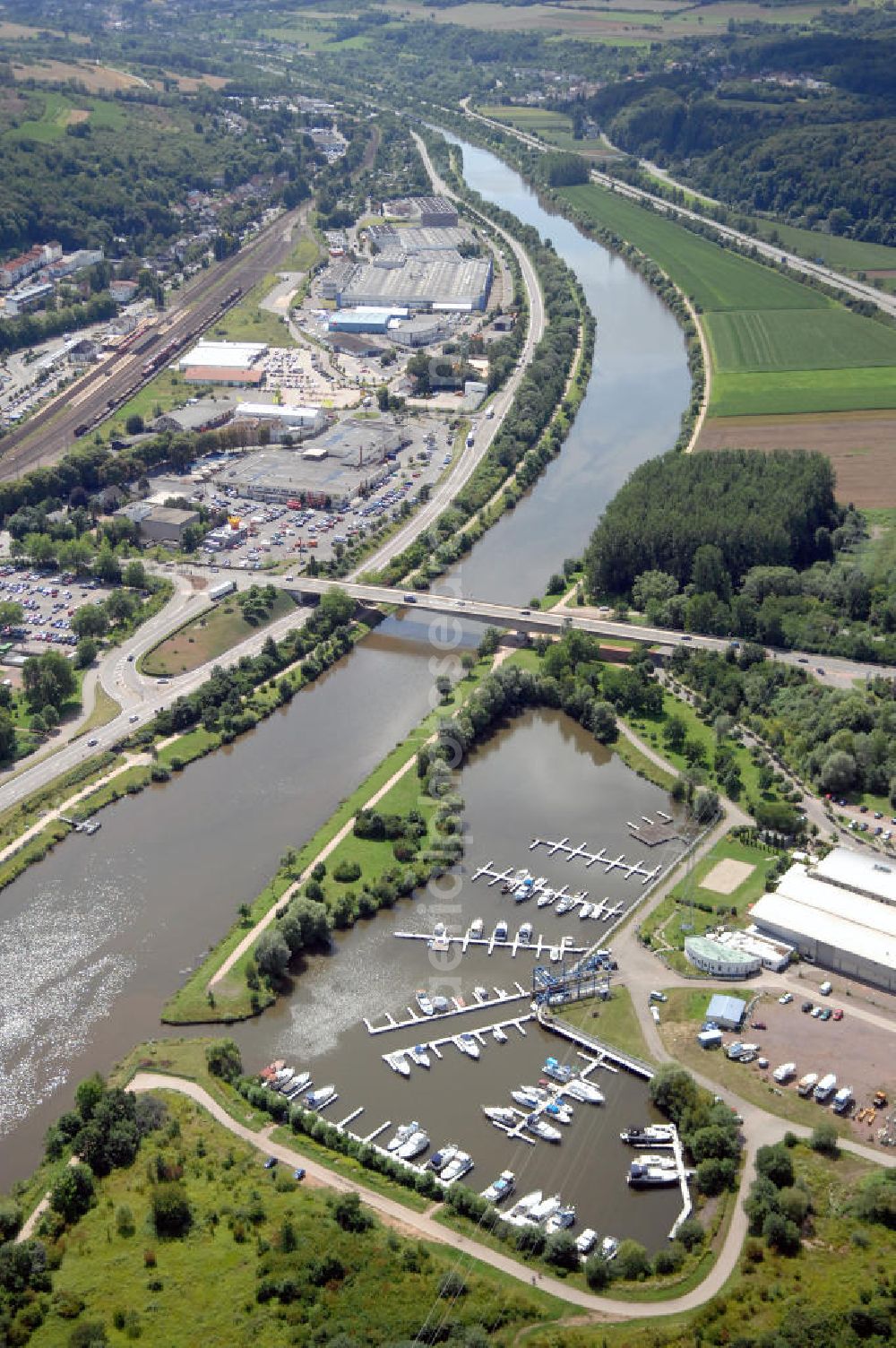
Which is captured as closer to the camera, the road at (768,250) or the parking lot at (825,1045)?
the parking lot at (825,1045)

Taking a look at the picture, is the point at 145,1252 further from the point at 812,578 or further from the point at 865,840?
the point at 812,578

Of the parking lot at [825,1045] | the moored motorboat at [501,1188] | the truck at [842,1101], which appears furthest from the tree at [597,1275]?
the truck at [842,1101]

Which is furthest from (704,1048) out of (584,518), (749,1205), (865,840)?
(584,518)

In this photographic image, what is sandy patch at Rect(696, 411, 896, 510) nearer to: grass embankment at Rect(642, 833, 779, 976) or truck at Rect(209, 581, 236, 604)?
truck at Rect(209, 581, 236, 604)

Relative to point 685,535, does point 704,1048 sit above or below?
below

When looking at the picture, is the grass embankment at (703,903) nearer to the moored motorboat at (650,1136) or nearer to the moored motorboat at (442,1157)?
the moored motorboat at (650,1136)

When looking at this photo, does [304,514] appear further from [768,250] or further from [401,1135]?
[768,250]

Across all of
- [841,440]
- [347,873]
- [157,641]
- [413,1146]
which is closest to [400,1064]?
[413,1146]
